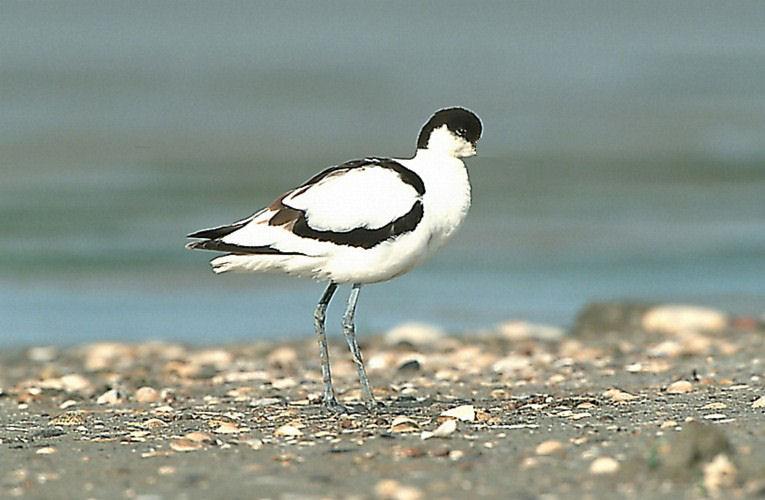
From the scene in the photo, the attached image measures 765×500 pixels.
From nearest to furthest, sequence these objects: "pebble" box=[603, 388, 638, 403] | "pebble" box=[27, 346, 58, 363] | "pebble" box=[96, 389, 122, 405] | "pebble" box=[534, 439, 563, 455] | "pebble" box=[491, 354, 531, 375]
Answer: "pebble" box=[534, 439, 563, 455] < "pebble" box=[603, 388, 638, 403] < "pebble" box=[96, 389, 122, 405] < "pebble" box=[491, 354, 531, 375] < "pebble" box=[27, 346, 58, 363]

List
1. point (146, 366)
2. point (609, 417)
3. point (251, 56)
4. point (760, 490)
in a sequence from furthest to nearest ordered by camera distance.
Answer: point (251, 56) < point (146, 366) < point (609, 417) < point (760, 490)

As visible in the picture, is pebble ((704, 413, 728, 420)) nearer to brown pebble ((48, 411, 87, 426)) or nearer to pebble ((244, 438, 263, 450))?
pebble ((244, 438, 263, 450))

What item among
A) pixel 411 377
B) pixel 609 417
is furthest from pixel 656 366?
pixel 609 417

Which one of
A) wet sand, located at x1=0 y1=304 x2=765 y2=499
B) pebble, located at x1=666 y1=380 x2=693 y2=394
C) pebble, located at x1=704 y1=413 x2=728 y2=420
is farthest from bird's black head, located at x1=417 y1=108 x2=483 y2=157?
pebble, located at x1=704 y1=413 x2=728 y2=420

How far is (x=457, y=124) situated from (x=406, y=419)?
4.95 ft

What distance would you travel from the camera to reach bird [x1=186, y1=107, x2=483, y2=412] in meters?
7.75

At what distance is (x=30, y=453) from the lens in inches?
268

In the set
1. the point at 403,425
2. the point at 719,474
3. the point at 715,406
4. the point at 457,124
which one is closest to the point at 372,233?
the point at 457,124

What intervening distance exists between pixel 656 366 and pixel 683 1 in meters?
43.8

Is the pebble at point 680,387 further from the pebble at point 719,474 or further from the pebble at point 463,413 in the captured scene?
the pebble at point 719,474

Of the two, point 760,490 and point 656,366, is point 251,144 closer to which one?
point 656,366

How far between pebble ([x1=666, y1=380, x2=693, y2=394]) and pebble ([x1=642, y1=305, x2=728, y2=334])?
329 cm

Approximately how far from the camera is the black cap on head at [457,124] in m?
8.06

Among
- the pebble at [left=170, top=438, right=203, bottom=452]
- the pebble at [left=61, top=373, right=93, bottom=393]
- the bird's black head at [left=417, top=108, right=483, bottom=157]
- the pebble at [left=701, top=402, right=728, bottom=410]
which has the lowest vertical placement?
the pebble at [left=170, top=438, right=203, bottom=452]
